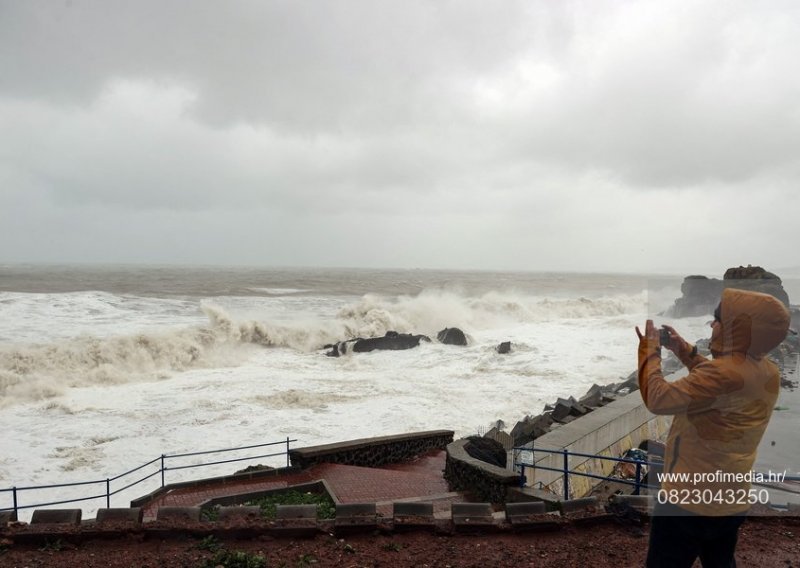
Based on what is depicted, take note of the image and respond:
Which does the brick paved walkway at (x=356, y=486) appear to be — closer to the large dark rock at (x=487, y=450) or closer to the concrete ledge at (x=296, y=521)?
the large dark rock at (x=487, y=450)

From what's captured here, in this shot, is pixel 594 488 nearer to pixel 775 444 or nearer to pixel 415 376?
pixel 775 444

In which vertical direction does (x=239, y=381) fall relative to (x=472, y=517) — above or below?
below

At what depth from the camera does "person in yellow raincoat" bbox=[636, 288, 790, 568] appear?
233 centimetres

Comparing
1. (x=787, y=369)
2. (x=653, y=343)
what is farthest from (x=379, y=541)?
(x=787, y=369)

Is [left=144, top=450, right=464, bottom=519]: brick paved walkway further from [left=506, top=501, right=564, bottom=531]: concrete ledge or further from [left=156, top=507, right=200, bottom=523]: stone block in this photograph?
[left=156, top=507, right=200, bottom=523]: stone block

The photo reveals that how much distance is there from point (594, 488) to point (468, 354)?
17466 mm

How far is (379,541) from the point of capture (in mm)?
5145

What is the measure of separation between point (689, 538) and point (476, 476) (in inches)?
225

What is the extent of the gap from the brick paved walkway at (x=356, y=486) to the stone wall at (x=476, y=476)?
0.84ft

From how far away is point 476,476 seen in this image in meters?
8.06

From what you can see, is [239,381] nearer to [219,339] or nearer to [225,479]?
[219,339]

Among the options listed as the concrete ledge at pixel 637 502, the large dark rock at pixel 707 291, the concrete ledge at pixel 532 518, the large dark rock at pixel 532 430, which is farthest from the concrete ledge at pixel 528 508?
the large dark rock at pixel 532 430

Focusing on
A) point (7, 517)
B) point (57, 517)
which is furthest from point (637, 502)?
point (7, 517)

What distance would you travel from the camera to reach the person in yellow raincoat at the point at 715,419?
233cm
